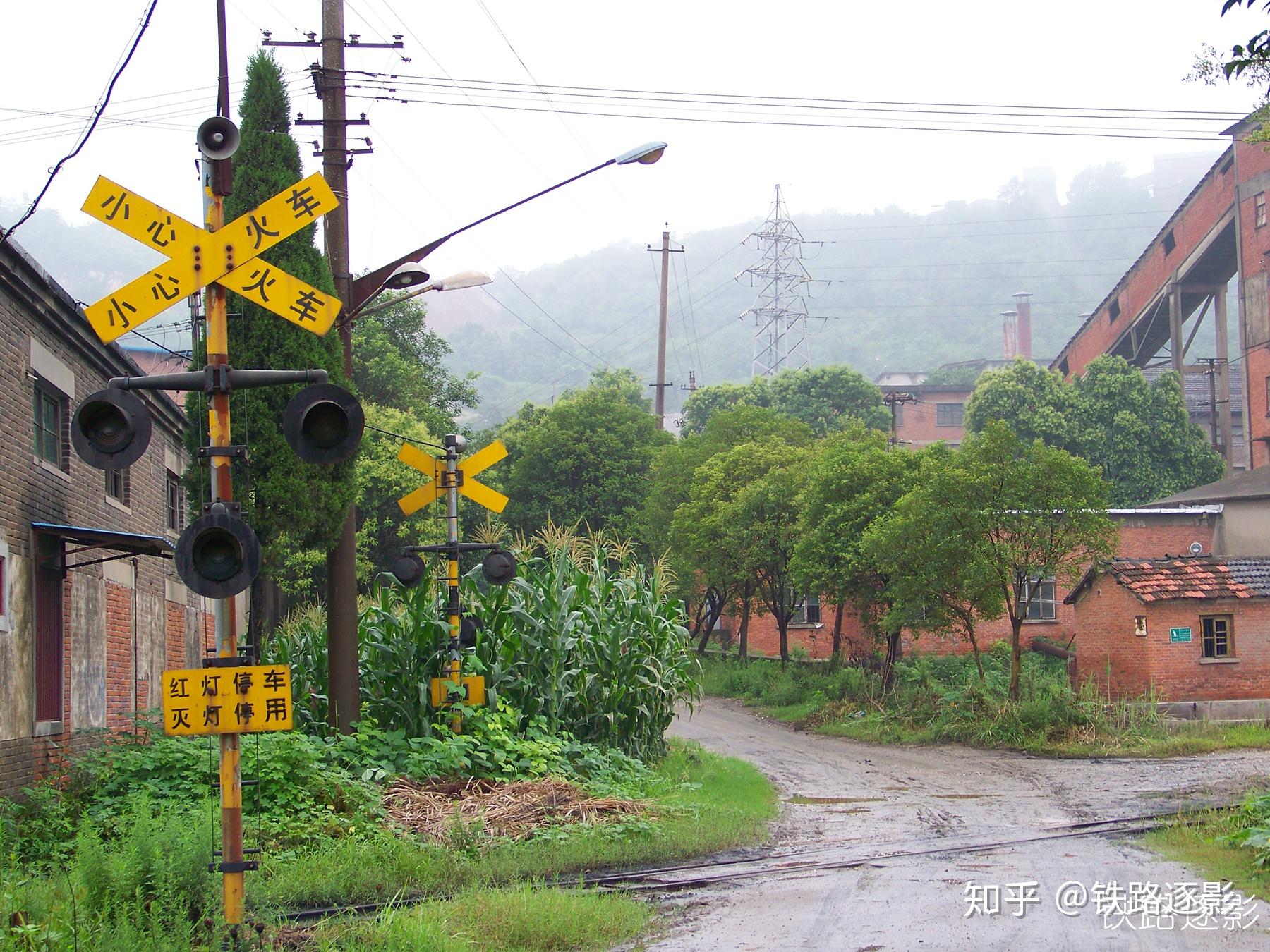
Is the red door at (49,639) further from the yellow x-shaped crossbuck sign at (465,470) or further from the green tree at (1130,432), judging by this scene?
the green tree at (1130,432)

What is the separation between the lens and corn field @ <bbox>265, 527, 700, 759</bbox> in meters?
14.9

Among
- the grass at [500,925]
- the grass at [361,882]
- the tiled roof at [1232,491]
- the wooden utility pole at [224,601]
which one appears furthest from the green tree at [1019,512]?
the wooden utility pole at [224,601]

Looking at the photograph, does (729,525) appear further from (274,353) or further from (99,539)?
(99,539)

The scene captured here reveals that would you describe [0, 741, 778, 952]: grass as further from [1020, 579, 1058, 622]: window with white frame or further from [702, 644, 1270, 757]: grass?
[1020, 579, 1058, 622]: window with white frame

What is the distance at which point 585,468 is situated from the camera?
49.8m

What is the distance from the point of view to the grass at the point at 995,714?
21.6 metres

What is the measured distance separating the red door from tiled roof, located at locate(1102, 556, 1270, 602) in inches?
776

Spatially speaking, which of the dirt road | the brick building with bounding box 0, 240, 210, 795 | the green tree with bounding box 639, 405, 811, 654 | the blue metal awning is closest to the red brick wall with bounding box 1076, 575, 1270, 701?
the dirt road

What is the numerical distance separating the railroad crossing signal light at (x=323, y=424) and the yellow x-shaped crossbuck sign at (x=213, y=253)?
1.45 feet

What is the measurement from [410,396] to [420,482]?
21.1 ft

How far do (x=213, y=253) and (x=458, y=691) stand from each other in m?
8.25

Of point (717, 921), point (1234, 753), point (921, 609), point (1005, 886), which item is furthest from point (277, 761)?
point (921, 609)

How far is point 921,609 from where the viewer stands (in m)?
27.3

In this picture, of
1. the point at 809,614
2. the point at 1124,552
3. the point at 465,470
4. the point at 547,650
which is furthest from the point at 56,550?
the point at 809,614
